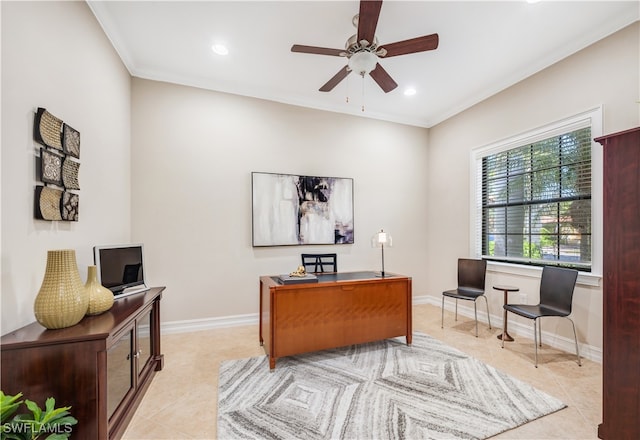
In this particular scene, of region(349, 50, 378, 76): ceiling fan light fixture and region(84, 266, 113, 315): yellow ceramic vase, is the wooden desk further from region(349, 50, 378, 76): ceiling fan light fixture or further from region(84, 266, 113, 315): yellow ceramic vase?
region(349, 50, 378, 76): ceiling fan light fixture

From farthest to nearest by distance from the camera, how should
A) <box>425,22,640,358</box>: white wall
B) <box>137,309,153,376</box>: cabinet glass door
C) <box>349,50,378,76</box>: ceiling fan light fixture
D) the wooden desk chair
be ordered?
the wooden desk chair
<box>425,22,640,358</box>: white wall
<box>349,50,378,76</box>: ceiling fan light fixture
<box>137,309,153,376</box>: cabinet glass door

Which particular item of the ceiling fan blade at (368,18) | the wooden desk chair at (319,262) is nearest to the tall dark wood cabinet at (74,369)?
the wooden desk chair at (319,262)

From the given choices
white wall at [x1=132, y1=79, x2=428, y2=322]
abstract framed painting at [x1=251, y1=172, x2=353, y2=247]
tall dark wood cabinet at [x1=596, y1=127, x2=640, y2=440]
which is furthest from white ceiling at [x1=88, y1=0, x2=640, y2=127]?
tall dark wood cabinet at [x1=596, y1=127, x2=640, y2=440]

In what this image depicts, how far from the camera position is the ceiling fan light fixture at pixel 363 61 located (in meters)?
2.39

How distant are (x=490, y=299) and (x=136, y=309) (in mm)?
3990

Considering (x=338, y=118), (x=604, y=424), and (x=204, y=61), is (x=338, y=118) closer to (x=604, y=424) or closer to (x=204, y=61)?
(x=204, y=61)

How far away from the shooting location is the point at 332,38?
2.82 meters

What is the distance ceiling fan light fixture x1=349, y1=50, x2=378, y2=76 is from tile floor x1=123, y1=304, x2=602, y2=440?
112 inches

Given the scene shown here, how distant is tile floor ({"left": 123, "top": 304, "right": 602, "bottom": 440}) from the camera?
1.84 meters

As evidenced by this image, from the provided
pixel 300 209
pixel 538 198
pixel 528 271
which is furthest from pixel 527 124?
pixel 300 209

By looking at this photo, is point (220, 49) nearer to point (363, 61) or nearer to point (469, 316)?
point (363, 61)

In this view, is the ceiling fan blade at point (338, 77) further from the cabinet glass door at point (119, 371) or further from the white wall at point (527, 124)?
the cabinet glass door at point (119, 371)

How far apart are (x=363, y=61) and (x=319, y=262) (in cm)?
233

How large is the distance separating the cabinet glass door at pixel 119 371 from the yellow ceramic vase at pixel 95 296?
0.23 m
